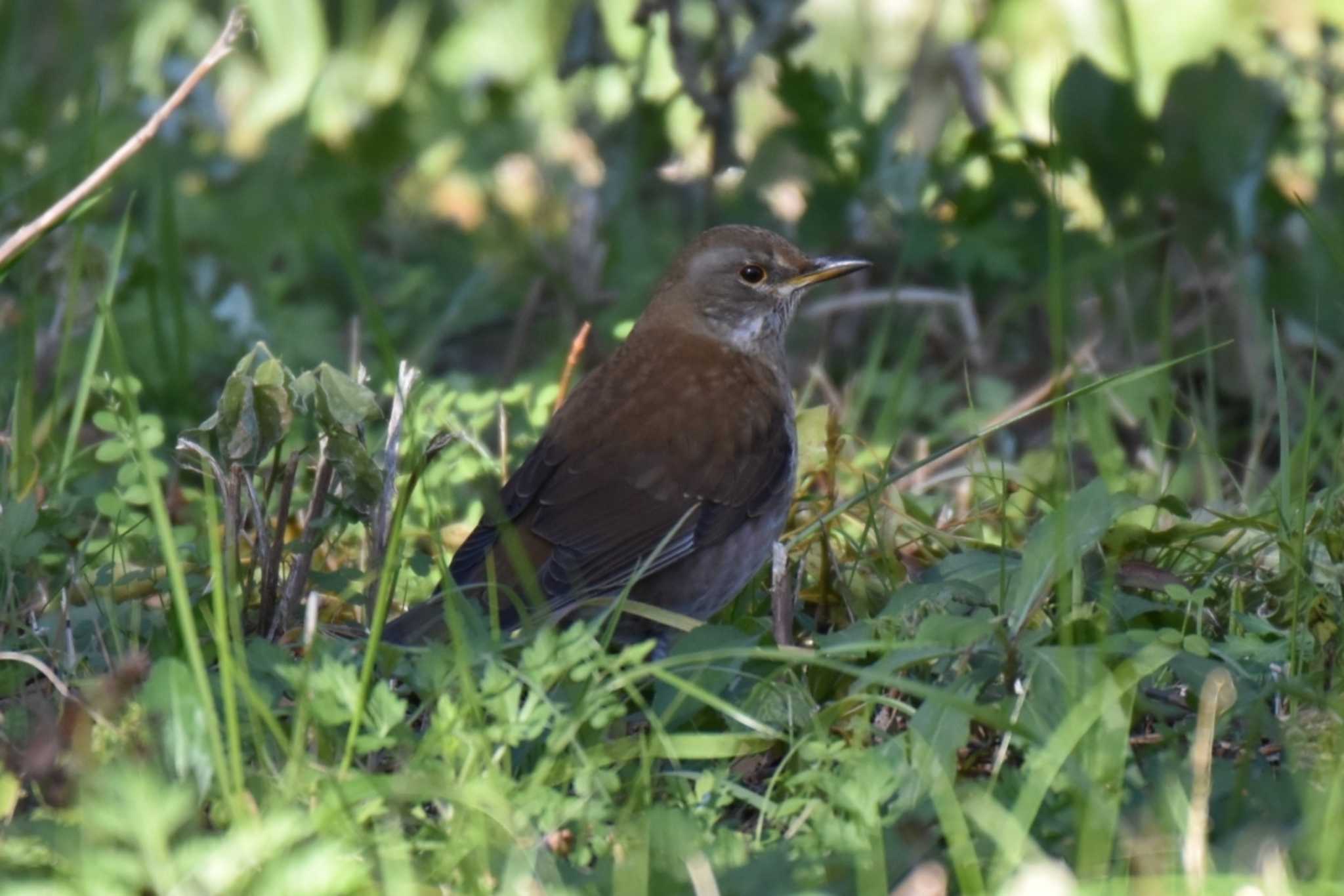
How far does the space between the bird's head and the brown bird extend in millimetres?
251

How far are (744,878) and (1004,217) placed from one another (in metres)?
4.23

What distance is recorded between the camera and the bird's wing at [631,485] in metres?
4.35

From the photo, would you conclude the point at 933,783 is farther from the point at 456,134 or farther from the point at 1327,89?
the point at 456,134

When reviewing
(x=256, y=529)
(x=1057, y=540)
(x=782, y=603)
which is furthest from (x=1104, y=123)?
(x=256, y=529)

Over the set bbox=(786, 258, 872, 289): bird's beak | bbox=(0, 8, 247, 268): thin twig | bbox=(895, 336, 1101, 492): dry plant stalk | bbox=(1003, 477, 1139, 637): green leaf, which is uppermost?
bbox=(0, 8, 247, 268): thin twig

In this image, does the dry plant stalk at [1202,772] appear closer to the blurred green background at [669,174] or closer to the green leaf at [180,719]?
the green leaf at [180,719]

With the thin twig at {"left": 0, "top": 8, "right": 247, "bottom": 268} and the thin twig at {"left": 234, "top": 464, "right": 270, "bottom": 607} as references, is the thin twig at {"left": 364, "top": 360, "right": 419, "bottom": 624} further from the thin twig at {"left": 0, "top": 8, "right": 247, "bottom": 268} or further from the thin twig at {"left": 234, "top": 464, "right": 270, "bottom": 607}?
the thin twig at {"left": 0, "top": 8, "right": 247, "bottom": 268}

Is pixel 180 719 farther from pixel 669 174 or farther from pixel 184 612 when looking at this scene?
pixel 669 174

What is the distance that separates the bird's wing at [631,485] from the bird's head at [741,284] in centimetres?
53

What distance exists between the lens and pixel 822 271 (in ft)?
17.6

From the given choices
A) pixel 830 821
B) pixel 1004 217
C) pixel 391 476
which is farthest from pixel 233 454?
pixel 1004 217

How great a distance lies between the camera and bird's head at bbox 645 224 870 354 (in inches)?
208

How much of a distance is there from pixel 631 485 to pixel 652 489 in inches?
2.2

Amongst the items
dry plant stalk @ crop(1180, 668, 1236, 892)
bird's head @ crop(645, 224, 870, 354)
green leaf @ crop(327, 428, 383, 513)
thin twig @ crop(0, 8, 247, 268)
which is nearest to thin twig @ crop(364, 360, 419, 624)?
green leaf @ crop(327, 428, 383, 513)
